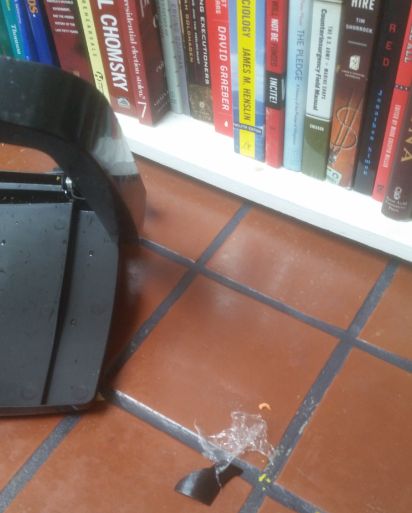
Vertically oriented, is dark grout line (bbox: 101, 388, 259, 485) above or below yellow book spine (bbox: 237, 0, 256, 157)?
below

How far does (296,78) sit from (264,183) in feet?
0.46

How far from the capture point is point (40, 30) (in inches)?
32.7

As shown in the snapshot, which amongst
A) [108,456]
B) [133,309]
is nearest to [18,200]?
[133,309]

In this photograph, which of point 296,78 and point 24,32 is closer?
point 296,78

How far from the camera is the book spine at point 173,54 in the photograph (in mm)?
732

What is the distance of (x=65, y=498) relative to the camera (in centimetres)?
56

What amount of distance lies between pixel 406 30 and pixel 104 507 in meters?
0.52

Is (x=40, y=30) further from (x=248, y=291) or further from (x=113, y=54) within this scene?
(x=248, y=291)

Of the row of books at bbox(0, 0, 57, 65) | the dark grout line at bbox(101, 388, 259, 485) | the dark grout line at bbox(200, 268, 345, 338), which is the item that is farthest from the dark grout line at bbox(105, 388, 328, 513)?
the row of books at bbox(0, 0, 57, 65)

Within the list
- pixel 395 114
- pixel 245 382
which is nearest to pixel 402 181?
pixel 395 114

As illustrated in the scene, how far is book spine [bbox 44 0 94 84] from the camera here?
780 millimetres

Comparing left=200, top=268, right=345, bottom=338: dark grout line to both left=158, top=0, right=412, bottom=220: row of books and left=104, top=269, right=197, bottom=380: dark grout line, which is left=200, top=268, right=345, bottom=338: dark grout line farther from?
left=158, top=0, right=412, bottom=220: row of books

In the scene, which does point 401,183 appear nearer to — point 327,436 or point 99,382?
point 327,436

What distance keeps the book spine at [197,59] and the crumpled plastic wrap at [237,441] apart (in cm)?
42
